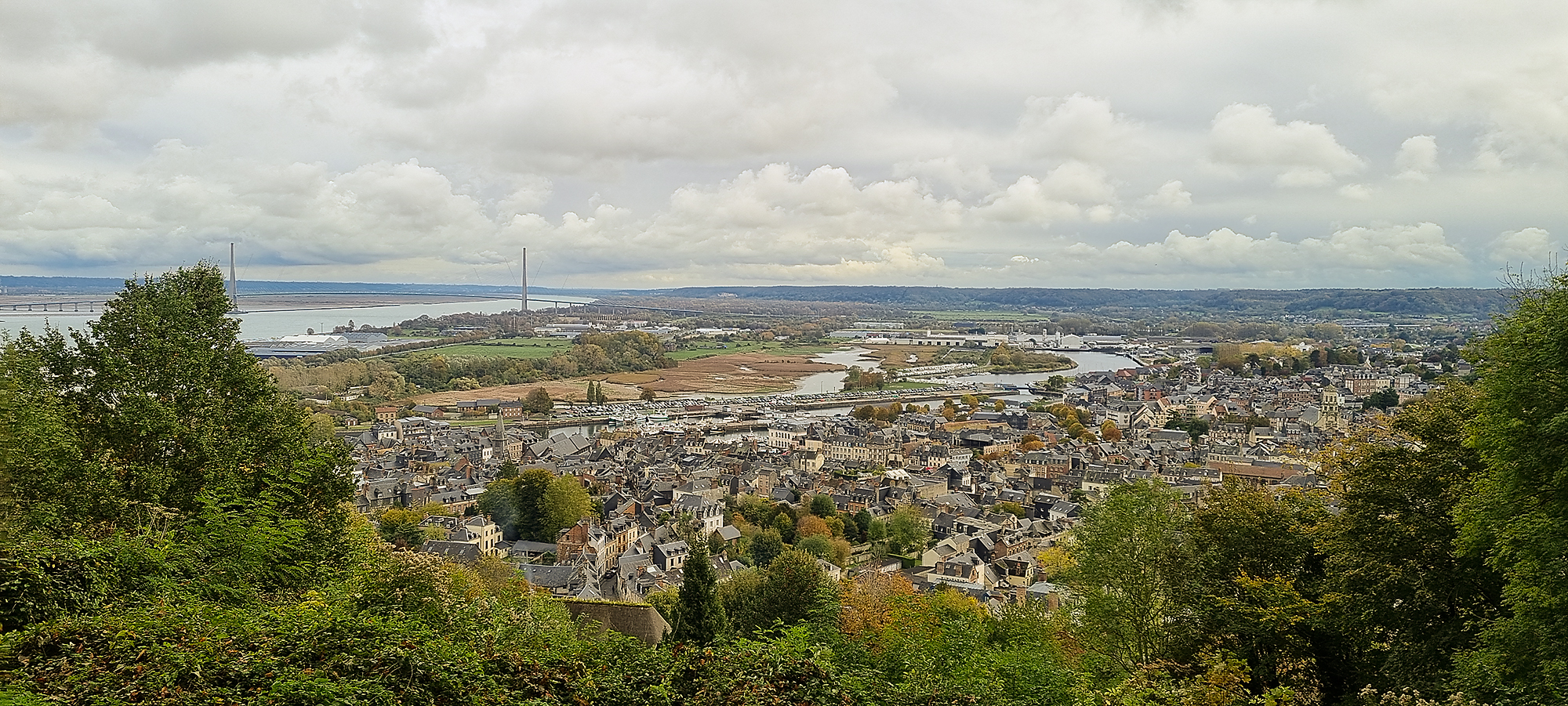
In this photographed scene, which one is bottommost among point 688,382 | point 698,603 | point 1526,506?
point 688,382

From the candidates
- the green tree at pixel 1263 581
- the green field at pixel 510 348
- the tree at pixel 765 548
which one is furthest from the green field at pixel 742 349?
the green tree at pixel 1263 581

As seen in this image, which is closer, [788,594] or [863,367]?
[788,594]

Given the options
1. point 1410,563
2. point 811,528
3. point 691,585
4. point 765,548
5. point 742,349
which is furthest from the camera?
point 742,349

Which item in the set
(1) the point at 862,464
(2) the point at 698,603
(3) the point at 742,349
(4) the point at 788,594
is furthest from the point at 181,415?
(3) the point at 742,349

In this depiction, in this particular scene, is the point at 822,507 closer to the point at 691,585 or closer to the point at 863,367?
the point at 691,585

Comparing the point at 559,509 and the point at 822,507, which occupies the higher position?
the point at 559,509

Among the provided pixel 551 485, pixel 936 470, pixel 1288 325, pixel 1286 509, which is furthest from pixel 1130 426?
pixel 1288 325

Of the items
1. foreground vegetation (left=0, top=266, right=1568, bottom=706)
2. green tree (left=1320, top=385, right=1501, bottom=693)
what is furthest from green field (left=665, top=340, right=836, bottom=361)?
green tree (left=1320, top=385, right=1501, bottom=693)

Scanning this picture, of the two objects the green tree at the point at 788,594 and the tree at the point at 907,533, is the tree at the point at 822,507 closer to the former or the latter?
Answer: the tree at the point at 907,533
